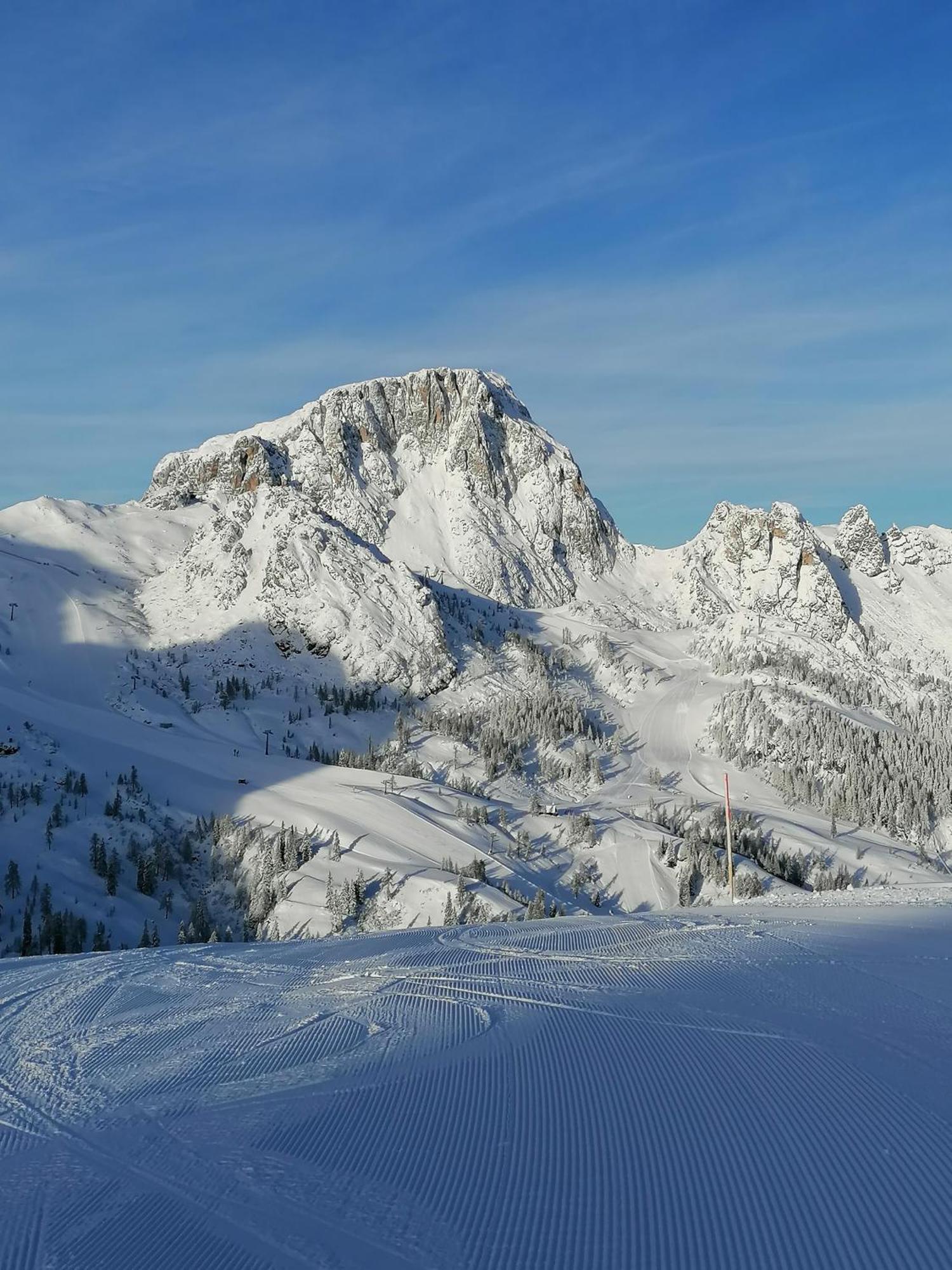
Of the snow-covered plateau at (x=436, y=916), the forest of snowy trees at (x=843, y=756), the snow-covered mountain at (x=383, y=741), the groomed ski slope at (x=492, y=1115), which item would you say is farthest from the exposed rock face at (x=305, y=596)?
the groomed ski slope at (x=492, y=1115)

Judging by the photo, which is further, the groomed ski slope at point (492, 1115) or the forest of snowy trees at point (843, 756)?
the forest of snowy trees at point (843, 756)

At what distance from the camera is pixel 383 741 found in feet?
393

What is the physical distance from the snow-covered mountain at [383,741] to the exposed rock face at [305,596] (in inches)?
20.5

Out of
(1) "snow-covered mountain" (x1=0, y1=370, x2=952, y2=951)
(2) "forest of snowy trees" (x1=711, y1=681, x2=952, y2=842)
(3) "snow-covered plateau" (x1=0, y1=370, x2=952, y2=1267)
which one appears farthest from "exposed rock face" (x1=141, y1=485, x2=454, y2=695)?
(2) "forest of snowy trees" (x1=711, y1=681, x2=952, y2=842)

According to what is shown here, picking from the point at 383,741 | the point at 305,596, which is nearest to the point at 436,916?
the point at 383,741

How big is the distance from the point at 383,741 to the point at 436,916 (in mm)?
57159

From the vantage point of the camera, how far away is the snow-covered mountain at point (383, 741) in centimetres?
7150

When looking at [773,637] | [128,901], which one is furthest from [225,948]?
[773,637]

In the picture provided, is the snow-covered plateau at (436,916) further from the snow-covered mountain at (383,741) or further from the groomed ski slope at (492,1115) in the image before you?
the snow-covered mountain at (383,741)

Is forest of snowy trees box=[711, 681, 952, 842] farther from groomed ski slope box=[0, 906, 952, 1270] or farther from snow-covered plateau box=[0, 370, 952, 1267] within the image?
groomed ski slope box=[0, 906, 952, 1270]

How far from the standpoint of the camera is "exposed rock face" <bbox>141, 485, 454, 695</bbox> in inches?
5487

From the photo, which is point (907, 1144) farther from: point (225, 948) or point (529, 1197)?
point (225, 948)

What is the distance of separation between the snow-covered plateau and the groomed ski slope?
7cm

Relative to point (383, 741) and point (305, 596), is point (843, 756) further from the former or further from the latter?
point (305, 596)
